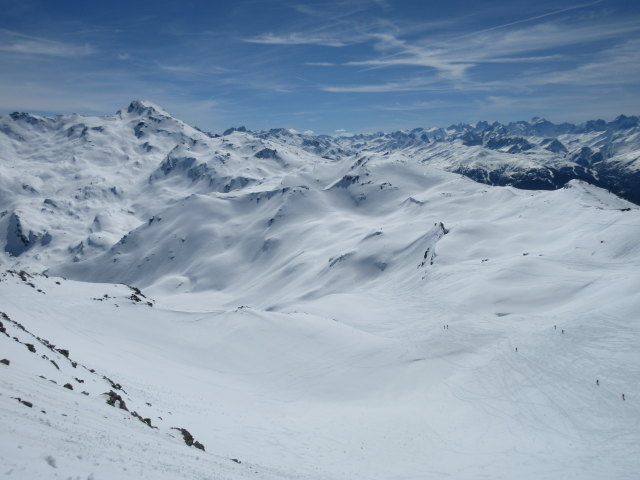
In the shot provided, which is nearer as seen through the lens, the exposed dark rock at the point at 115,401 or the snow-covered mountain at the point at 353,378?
the snow-covered mountain at the point at 353,378

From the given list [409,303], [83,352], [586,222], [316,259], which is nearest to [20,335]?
[83,352]

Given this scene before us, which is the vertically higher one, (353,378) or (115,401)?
(115,401)

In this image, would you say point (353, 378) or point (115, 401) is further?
point (353, 378)

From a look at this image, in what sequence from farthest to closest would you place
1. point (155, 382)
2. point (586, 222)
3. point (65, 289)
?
point (586, 222) < point (65, 289) < point (155, 382)

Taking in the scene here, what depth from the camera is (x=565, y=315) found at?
48.0 m

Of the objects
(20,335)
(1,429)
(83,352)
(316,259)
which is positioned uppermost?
(1,429)

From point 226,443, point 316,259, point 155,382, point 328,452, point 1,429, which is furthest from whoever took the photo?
point 316,259

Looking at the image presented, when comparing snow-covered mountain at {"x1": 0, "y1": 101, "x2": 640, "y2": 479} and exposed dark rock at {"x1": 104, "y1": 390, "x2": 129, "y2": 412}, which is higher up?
exposed dark rock at {"x1": 104, "y1": 390, "x2": 129, "y2": 412}

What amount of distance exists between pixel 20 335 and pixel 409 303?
57.1 meters

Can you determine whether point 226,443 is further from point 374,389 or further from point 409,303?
point 409,303

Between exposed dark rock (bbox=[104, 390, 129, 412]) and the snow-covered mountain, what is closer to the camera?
the snow-covered mountain

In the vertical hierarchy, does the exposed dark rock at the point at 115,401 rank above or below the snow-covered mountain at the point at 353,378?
above

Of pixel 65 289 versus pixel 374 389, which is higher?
pixel 65 289

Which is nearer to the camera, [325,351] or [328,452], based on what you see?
[328,452]
